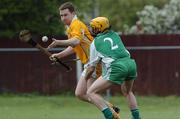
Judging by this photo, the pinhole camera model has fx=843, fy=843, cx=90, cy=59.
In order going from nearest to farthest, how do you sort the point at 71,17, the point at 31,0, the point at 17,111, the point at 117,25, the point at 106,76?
the point at 106,76
the point at 71,17
the point at 17,111
the point at 31,0
the point at 117,25

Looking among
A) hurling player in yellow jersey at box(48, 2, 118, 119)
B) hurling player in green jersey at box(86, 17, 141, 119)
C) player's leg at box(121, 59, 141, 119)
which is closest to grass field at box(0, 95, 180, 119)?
hurling player in yellow jersey at box(48, 2, 118, 119)

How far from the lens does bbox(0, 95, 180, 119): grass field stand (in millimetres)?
18281

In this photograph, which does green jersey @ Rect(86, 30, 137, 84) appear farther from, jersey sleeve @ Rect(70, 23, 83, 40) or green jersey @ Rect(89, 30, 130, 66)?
jersey sleeve @ Rect(70, 23, 83, 40)

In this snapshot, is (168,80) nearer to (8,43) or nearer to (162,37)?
(162,37)

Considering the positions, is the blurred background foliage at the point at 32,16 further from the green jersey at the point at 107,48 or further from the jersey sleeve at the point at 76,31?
the green jersey at the point at 107,48

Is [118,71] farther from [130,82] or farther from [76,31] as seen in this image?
[76,31]

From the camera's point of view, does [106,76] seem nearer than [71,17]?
Yes

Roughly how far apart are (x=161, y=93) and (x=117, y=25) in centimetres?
2225

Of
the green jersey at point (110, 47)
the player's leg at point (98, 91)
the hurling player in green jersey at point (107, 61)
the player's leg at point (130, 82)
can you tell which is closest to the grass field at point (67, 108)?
the player's leg at point (130, 82)

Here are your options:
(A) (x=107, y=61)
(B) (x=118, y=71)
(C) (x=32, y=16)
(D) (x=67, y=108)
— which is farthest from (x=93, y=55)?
(C) (x=32, y=16)

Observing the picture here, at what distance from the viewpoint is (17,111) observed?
19.8 meters

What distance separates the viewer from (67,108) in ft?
70.4

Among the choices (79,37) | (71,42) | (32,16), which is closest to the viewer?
(71,42)

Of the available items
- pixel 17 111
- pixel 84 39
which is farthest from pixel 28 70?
pixel 84 39
